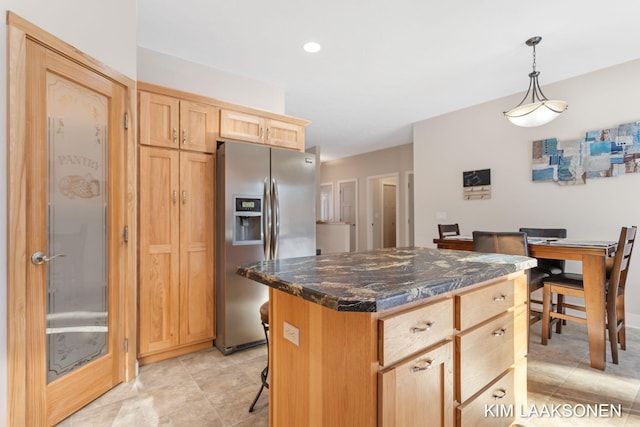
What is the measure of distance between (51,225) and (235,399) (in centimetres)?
144

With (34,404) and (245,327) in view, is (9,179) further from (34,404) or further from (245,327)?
(245,327)

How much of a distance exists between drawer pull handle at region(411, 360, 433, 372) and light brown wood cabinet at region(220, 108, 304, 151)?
2.37 m

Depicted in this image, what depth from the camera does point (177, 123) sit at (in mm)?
2436

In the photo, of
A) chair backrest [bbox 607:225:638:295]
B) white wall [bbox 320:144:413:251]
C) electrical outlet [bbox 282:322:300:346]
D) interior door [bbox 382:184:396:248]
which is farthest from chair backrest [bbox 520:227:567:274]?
interior door [bbox 382:184:396:248]

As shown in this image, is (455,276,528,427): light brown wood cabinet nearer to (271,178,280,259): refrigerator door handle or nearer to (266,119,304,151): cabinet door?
(271,178,280,259): refrigerator door handle

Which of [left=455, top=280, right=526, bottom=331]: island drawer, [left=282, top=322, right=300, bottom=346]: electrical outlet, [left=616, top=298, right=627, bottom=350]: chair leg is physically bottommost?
[left=616, top=298, right=627, bottom=350]: chair leg

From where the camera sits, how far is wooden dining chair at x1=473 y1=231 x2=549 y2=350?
2.42 metres

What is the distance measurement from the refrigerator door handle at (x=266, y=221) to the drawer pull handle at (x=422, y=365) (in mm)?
1824

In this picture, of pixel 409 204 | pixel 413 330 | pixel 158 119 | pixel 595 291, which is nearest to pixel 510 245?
pixel 595 291

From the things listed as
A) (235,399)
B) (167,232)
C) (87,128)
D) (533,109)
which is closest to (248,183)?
(167,232)

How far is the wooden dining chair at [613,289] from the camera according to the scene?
2213 mm

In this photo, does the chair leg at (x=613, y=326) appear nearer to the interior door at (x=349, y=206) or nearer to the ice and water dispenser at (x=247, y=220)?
the ice and water dispenser at (x=247, y=220)

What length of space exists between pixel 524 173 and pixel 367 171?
390cm

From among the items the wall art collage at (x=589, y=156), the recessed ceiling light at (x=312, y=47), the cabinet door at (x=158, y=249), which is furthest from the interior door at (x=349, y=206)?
the cabinet door at (x=158, y=249)
